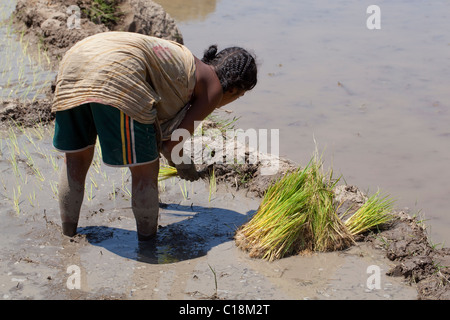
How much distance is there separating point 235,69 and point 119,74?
0.67m

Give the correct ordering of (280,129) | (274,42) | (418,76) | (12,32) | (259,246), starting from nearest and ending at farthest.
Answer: (259,246)
(280,129)
(418,76)
(12,32)
(274,42)

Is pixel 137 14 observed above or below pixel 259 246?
above

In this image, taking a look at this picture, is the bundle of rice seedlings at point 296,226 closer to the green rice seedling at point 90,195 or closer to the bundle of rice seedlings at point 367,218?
the bundle of rice seedlings at point 367,218

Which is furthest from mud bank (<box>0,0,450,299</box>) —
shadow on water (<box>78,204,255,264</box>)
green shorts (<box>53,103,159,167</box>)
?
green shorts (<box>53,103,159,167</box>)

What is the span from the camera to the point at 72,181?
331 centimetres

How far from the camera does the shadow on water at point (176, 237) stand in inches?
130

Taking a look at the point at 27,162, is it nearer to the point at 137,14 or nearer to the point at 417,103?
the point at 137,14

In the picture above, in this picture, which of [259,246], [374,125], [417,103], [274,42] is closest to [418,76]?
[417,103]

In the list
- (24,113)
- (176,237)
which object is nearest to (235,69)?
(176,237)

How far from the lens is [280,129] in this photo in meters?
5.63

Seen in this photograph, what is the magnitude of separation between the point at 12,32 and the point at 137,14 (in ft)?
5.22

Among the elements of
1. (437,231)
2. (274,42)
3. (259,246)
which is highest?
A: (274,42)

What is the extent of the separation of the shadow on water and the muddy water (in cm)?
120

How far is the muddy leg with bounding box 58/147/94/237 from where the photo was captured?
3309 millimetres
